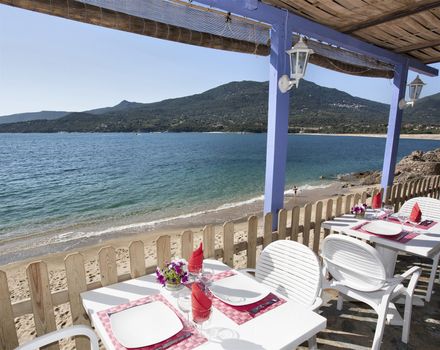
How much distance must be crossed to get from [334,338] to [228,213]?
8493 mm

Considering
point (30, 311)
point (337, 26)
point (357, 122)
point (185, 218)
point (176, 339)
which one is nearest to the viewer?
point (176, 339)

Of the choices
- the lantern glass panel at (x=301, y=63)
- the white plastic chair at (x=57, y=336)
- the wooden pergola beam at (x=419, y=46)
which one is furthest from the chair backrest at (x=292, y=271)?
the wooden pergola beam at (x=419, y=46)

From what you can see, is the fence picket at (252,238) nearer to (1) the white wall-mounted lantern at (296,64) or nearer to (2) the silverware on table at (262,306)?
(2) the silverware on table at (262,306)

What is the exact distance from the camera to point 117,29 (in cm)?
221

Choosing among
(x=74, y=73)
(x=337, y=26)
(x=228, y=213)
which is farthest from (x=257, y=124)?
(x=337, y=26)

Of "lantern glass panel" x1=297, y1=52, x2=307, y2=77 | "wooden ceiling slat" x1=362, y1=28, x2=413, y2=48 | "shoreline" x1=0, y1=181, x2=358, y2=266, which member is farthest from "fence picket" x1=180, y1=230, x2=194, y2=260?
"shoreline" x1=0, y1=181, x2=358, y2=266

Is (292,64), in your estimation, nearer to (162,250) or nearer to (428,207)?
(162,250)

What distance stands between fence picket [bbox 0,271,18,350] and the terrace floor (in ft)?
7.71

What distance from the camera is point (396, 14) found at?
2.94 m

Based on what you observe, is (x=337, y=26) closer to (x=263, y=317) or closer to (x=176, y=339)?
(x=263, y=317)

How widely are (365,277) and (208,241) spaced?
1375 mm

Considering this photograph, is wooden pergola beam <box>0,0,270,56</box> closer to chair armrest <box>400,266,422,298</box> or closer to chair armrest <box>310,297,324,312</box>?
chair armrest <box>310,297,324,312</box>

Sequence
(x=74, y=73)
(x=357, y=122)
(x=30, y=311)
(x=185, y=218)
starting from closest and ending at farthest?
(x=30, y=311) → (x=185, y=218) → (x=74, y=73) → (x=357, y=122)

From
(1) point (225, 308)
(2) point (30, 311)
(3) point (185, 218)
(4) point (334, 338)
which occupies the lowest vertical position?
(3) point (185, 218)
